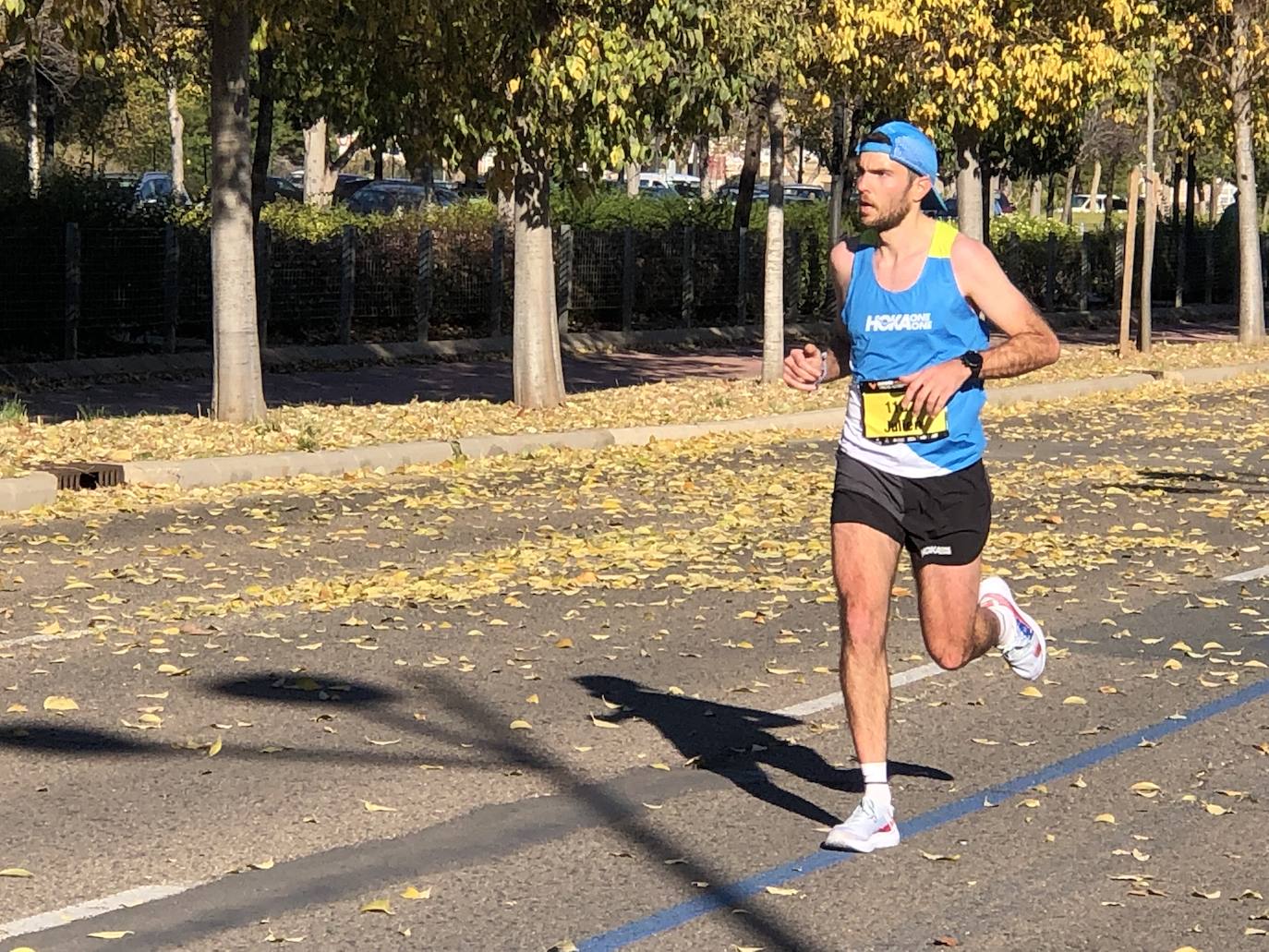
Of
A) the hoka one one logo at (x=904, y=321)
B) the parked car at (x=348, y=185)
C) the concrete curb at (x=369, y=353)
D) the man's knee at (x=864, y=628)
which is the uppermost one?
the parked car at (x=348, y=185)

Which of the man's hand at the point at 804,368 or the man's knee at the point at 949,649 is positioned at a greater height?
the man's hand at the point at 804,368

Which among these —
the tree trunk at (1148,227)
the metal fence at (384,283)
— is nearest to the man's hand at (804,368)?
the metal fence at (384,283)

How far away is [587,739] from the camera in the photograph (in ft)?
24.7

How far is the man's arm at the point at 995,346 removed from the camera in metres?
6.14

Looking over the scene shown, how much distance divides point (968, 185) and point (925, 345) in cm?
2242

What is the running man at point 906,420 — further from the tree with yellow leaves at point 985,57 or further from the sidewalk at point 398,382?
the tree with yellow leaves at point 985,57

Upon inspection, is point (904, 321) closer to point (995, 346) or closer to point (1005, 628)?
point (995, 346)

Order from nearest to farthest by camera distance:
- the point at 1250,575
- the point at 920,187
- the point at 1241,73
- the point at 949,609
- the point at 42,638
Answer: the point at 920,187, the point at 949,609, the point at 42,638, the point at 1250,575, the point at 1241,73

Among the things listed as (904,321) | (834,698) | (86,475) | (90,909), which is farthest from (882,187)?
(86,475)

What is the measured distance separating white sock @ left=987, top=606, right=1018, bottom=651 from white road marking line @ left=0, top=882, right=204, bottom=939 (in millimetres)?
2470

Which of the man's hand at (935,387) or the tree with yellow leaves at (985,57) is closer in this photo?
the man's hand at (935,387)

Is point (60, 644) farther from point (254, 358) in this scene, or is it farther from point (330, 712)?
point (254, 358)

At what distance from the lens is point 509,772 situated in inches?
275

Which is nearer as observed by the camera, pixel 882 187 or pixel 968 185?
pixel 882 187
